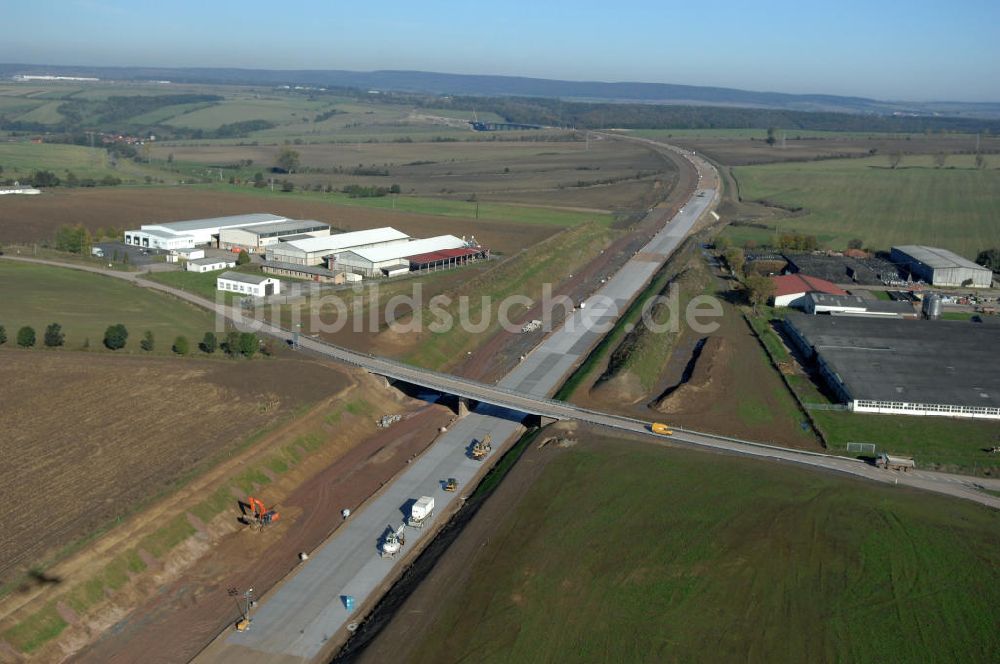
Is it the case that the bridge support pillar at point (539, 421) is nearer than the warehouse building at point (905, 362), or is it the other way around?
the bridge support pillar at point (539, 421)

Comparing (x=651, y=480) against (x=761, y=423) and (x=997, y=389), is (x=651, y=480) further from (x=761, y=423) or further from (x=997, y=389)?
(x=997, y=389)

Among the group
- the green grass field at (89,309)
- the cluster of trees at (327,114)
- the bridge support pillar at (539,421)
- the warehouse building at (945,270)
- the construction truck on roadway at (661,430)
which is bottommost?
the bridge support pillar at (539,421)

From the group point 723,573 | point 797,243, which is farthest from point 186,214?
point 723,573

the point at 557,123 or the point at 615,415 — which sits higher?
the point at 557,123

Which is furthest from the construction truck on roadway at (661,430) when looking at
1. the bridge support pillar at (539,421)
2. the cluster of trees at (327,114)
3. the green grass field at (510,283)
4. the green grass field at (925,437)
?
the cluster of trees at (327,114)

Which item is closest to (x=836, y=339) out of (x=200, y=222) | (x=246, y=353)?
(x=246, y=353)

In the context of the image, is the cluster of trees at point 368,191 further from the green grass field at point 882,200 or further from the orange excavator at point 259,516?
the orange excavator at point 259,516

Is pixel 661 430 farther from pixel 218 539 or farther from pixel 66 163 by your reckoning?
pixel 66 163
